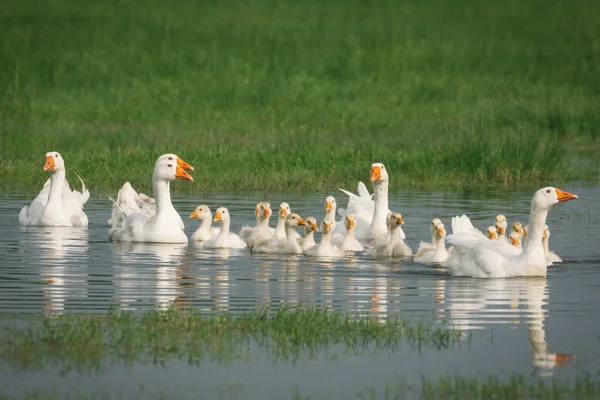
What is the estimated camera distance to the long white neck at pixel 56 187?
2312 cm

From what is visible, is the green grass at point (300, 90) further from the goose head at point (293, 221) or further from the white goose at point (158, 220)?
the goose head at point (293, 221)

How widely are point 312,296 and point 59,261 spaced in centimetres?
398

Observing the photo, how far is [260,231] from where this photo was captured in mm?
20375

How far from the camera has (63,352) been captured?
12.4m

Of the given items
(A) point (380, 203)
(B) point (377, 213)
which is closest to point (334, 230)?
(B) point (377, 213)

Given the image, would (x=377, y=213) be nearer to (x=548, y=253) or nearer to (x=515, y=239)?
(x=515, y=239)

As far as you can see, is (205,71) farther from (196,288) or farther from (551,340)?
(551,340)

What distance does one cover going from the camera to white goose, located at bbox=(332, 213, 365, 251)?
20109 mm

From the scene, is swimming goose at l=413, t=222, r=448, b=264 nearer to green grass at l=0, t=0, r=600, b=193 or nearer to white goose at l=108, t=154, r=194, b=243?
white goose at l=108, t=154, r=194, b=243

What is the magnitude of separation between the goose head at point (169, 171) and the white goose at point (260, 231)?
1521mm

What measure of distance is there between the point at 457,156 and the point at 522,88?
51.9 ft

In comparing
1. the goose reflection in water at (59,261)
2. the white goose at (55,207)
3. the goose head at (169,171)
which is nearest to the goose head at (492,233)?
the goose head at (169,171)

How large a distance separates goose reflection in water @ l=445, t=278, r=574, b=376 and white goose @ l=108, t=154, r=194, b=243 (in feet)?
16.9

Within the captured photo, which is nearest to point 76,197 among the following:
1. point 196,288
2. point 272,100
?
point 196,288
